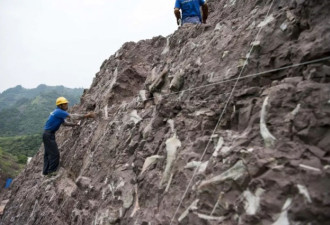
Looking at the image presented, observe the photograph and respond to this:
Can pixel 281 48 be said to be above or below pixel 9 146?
above

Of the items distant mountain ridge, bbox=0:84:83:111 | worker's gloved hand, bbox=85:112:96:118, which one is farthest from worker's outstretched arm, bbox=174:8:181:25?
distant mountain ridge, bbox=0:84:83:111

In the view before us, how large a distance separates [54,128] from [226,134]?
630 cm

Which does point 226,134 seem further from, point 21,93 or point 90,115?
point 21,93

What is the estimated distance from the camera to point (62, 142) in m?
10.5

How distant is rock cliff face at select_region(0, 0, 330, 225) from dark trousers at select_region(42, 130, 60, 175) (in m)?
1.66

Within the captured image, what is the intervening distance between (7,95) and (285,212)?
7011 inches

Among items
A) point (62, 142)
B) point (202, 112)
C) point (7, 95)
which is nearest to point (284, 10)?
point (202, 112)

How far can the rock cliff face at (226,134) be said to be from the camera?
3.04 meters

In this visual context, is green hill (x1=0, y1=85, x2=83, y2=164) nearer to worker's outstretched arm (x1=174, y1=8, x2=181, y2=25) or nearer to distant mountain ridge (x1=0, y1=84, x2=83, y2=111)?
distant mountain ridge (x1=0, y1=84, x2=83, y2=111)

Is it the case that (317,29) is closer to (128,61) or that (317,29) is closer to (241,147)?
(241,147)

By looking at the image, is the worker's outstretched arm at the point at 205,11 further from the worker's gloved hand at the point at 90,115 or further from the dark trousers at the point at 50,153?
the dark trousers at the point at 50,153

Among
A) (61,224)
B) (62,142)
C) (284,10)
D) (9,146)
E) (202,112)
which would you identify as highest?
(284,10)

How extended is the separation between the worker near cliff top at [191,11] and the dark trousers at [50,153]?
501 centimetres

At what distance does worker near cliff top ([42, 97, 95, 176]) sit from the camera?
846 cm
